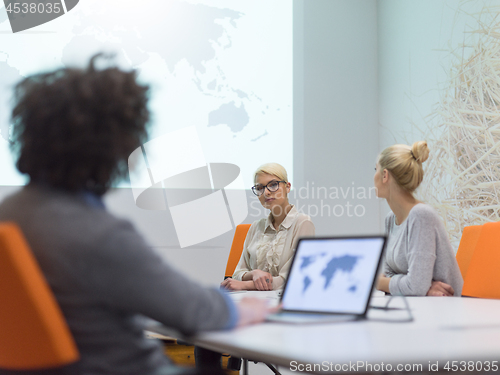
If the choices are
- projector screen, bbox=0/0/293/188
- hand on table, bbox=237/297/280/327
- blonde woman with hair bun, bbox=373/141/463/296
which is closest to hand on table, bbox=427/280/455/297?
blonde woman with hair bun, bbox=373/141/463/296

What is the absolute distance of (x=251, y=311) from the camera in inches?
38.2

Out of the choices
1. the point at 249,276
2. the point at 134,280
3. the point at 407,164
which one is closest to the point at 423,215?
the point at 407,164

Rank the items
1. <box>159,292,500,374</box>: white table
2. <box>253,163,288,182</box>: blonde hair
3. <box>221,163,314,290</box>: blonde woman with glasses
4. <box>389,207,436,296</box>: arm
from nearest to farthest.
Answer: <box>159,292,500,374</box>: white table < <box>389,207,436,296</box>: arm < <box>221,163,314,290</box>: blonde woman with glasses < <box>253,163,288,182</box>: blonde hair

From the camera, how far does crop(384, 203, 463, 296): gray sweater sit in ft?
5.62

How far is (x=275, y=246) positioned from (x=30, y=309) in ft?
6.30

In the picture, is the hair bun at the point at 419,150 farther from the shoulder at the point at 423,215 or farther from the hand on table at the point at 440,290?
the hand on table at the point at 440,290

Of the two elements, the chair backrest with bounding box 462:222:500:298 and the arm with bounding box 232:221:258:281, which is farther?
the arm with bounding box 232:221:258:281

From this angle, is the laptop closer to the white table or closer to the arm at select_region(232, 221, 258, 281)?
the white table

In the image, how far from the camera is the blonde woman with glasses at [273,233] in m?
2.48

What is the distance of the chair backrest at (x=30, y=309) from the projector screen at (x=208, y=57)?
3.00 m

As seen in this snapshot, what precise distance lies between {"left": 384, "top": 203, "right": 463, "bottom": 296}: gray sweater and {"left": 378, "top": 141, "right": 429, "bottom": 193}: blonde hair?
16cm

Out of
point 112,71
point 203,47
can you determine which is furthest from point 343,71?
point 112,71

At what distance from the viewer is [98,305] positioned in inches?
28.4

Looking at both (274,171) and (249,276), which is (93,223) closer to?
(249,276)
